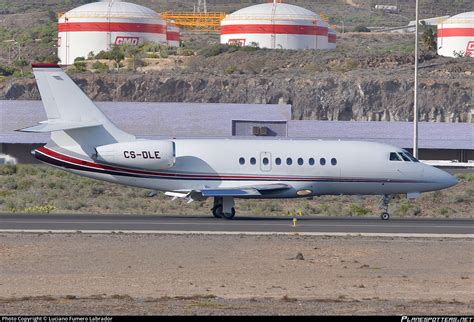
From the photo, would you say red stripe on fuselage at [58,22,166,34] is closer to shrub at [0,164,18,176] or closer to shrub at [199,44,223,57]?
shrub at [199,44,223,57]

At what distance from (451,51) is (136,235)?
9443 cm

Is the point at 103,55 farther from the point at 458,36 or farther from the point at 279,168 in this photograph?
the point at 279,168

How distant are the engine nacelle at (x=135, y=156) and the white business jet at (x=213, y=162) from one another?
34 mm

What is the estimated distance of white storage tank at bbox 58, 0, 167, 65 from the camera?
11388 cm

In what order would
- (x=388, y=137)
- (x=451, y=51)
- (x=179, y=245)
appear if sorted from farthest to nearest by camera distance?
(x=451, y=51), (x=388, y=137), (x=179, y=245)

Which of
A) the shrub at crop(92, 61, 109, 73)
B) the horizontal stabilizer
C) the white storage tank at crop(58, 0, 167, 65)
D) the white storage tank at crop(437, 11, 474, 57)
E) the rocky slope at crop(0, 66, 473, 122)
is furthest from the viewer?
the white storage tank at crop(437, 11, 474, 57)

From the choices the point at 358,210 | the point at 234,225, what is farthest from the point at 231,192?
the point at 358,210

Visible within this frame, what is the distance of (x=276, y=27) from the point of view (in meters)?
117

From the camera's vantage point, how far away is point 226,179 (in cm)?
4112

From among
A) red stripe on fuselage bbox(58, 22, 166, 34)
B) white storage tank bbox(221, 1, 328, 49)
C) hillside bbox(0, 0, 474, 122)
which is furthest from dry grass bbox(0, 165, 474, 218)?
white storage tank bbox(221, 1, 328, 49)

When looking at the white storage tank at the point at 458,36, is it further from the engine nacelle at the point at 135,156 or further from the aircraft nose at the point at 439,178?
the engine nacelle at the point at 135,156

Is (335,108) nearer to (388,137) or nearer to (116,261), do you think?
(388,137)

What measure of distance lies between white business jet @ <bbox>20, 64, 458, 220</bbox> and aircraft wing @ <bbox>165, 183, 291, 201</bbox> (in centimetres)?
3

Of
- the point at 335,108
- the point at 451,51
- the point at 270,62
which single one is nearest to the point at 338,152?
the point at 335,108
